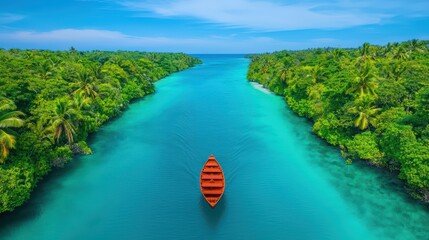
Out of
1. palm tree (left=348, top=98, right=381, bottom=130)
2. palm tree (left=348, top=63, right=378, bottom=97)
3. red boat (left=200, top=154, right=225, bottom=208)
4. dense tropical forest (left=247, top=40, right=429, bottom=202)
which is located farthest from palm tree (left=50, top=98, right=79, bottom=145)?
palm tree (left=348, top=63, right=378, bottom=97)

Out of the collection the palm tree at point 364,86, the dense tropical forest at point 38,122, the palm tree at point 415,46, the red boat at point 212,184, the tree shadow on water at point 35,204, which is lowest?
the tree shadow on water at point 35,204

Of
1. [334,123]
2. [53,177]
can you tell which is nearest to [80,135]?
[53,177]

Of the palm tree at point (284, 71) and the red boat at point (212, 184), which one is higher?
the palm tree at point (284, 71)

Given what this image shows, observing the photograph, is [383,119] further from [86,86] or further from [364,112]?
[86,86]

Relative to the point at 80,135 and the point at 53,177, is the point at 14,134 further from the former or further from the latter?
the point at 80,135

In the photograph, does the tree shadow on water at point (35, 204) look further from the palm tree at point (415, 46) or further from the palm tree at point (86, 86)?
the palm tree at point (415, 46)

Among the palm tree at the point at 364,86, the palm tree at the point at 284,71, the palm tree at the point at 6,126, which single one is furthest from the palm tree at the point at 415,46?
the palm tree at the point at 6,126
